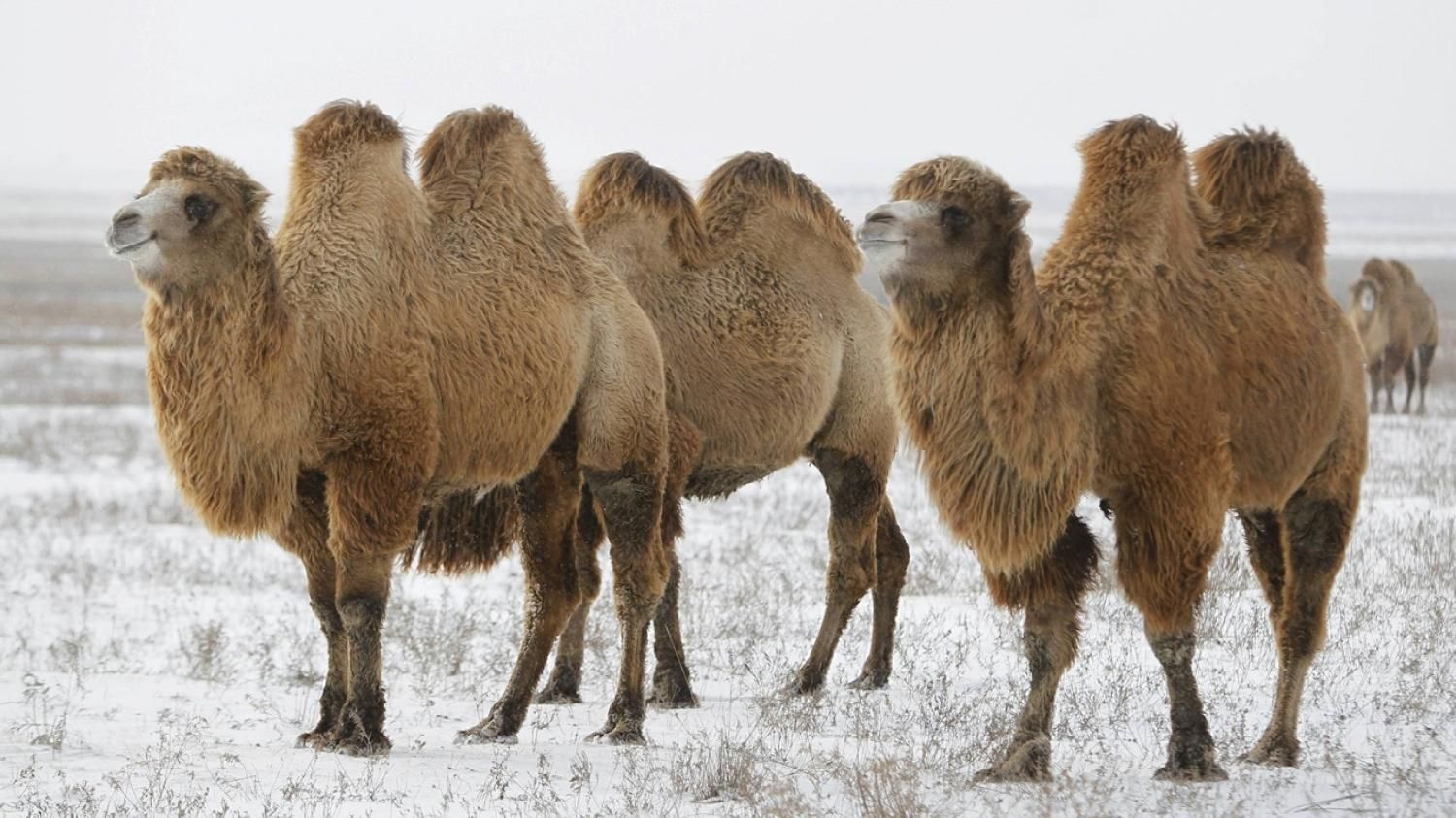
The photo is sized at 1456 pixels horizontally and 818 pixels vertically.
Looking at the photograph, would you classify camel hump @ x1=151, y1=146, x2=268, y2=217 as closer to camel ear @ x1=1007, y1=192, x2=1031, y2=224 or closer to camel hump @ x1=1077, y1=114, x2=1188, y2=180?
camel ear @ x1=1007, y1=192, x2=1031, y2=224

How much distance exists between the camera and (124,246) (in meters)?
6.45

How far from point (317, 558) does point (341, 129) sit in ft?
5.49

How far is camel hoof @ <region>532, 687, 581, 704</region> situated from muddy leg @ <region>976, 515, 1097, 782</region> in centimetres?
284

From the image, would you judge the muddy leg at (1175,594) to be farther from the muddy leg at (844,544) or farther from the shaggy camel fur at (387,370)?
the muddy leg at (844,544)

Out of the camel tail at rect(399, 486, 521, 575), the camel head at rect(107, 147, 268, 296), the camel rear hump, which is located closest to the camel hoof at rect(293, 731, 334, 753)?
the camel tail at rect(399, 486, 521, 575)

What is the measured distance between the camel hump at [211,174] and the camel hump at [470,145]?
3.88 feet

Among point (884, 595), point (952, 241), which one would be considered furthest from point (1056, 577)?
point (884, 595)

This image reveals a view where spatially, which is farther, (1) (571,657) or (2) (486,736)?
(1) (571,657)

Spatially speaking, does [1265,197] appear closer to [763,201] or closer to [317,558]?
[763,201]

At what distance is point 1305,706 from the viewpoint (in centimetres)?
771

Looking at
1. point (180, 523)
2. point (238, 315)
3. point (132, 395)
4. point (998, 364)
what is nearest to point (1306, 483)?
point (998, 364)

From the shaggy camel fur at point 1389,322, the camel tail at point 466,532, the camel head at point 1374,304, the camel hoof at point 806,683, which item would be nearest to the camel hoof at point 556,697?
the camel tail at point 466,532

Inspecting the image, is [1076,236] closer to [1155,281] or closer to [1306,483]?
[1155,281]

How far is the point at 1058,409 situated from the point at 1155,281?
2.29 ft
